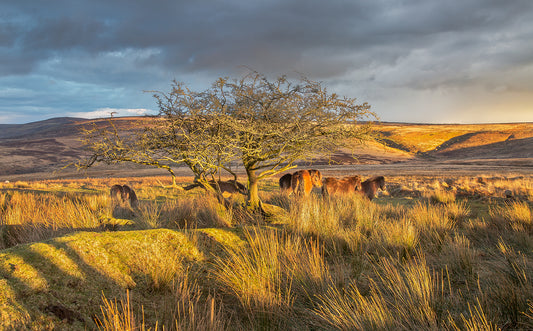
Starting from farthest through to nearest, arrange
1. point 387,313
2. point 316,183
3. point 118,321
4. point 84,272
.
Answer: 1. point 316,183
2. point 84,272
3. point 387,313
4. point 118,321

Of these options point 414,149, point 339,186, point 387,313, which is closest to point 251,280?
point 387,313

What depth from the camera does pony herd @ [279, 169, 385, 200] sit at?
13.6m

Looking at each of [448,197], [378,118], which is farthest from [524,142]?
[378,118]

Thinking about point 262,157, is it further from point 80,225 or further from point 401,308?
point 401,308

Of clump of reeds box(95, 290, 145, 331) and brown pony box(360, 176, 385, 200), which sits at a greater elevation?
clump of reeds box(95, 290, 145, 331)

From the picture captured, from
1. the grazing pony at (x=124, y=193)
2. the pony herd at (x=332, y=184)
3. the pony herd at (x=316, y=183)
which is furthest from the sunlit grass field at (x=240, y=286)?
the pony herd at (x=332, y=184)

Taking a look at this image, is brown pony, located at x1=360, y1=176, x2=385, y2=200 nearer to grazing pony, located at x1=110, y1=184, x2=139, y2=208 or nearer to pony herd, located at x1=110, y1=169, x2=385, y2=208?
pony herd, located at x1=110, y1=169, x2=385, y2=208

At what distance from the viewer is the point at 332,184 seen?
1362 cm

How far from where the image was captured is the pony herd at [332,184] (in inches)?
534

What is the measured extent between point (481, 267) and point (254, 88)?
228 inches

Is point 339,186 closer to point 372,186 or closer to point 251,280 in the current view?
point 372,186

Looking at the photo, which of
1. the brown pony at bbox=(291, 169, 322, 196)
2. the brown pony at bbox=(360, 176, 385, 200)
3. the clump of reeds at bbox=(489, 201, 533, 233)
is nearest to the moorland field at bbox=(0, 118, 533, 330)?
the clump of reeds at bbox=(489, 201, 533, 233)

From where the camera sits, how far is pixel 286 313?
2994 mm

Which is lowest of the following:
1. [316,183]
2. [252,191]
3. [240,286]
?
[316,183]
